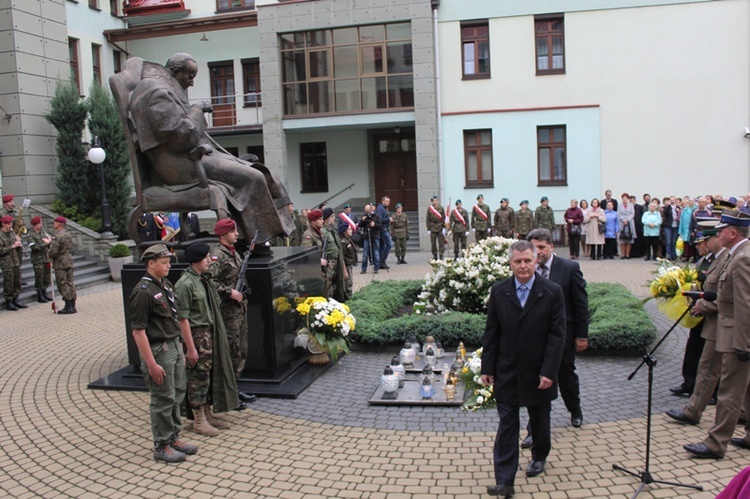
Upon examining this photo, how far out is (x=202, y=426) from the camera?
6.23 meters

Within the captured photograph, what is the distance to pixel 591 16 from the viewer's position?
74.0ft

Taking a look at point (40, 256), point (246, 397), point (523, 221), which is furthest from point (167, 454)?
point (523, 221)

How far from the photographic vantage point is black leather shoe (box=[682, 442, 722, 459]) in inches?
207

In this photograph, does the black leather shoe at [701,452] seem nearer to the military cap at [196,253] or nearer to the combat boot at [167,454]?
the combat boot at [167,454]

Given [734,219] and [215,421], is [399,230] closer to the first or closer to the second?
[215,421]

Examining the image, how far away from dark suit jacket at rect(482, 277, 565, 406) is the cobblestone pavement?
751 millimetres

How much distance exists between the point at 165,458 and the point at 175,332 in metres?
1.06

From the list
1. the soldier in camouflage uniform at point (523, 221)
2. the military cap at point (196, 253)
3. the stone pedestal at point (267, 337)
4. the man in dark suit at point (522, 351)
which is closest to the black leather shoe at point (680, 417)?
the man in dark suit at point (522, 351)

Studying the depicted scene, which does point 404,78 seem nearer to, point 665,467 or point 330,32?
point 330,32

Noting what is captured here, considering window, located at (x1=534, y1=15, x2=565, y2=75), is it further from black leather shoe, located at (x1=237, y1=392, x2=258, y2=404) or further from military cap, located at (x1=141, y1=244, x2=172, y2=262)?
military cap, located at (x1=141, y1=244, x2=172, y2=262)

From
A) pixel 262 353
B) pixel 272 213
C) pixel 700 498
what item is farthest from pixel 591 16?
pixel 700 498

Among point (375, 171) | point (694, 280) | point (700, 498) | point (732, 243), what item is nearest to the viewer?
point (700, 498)

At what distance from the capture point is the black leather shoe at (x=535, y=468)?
16.6 ft

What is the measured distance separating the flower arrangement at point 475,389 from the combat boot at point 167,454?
7.92 ft
